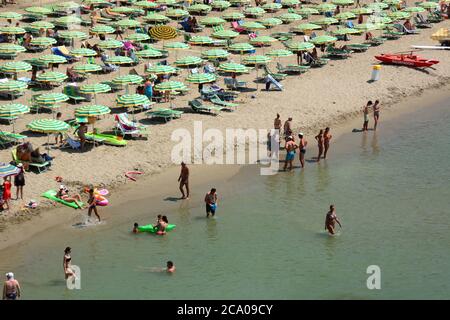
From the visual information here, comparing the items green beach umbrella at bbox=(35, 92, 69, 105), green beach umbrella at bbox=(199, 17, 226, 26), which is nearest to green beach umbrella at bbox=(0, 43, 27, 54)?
green beach umbrella at bbox=(35, 92, 69, 105)

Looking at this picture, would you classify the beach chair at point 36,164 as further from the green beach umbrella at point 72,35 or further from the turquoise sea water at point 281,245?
the green beach umbrella at point 72,35

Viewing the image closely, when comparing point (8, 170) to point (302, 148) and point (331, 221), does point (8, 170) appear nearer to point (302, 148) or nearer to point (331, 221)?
point (331, 221)

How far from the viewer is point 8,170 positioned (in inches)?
957

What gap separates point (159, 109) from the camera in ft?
105

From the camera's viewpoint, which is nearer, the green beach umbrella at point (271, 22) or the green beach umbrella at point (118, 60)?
the green beach umbrella at point (118, 60)

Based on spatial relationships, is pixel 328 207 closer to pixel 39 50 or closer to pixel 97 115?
pixel 97 115

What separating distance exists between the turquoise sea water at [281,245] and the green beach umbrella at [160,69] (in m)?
7.96

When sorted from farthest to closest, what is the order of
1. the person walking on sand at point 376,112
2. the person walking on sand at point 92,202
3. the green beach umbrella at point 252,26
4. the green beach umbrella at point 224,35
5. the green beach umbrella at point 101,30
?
the green beach umbrella at point 252,26, the green beach umbrella at point 101,30, the green beach umbrella at point 224,35, the person walking on sand at point 376,112, the person walking on sand at point 92,202

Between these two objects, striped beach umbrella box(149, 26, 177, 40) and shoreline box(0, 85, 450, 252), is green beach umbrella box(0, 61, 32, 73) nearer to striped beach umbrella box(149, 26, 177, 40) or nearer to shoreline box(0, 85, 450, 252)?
striped beach umbrella box(149, 26, 177, 40)

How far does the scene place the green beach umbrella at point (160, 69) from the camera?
3431 cm

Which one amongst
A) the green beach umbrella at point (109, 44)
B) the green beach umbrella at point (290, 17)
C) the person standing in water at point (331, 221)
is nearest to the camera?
the person standing in water at point (331, 221)

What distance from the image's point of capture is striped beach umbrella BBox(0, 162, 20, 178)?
79.3 feet

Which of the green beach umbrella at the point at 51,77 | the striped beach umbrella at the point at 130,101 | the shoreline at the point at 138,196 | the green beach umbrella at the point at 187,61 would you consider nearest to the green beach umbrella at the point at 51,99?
the striped beach umbrella at the point at 130,101
